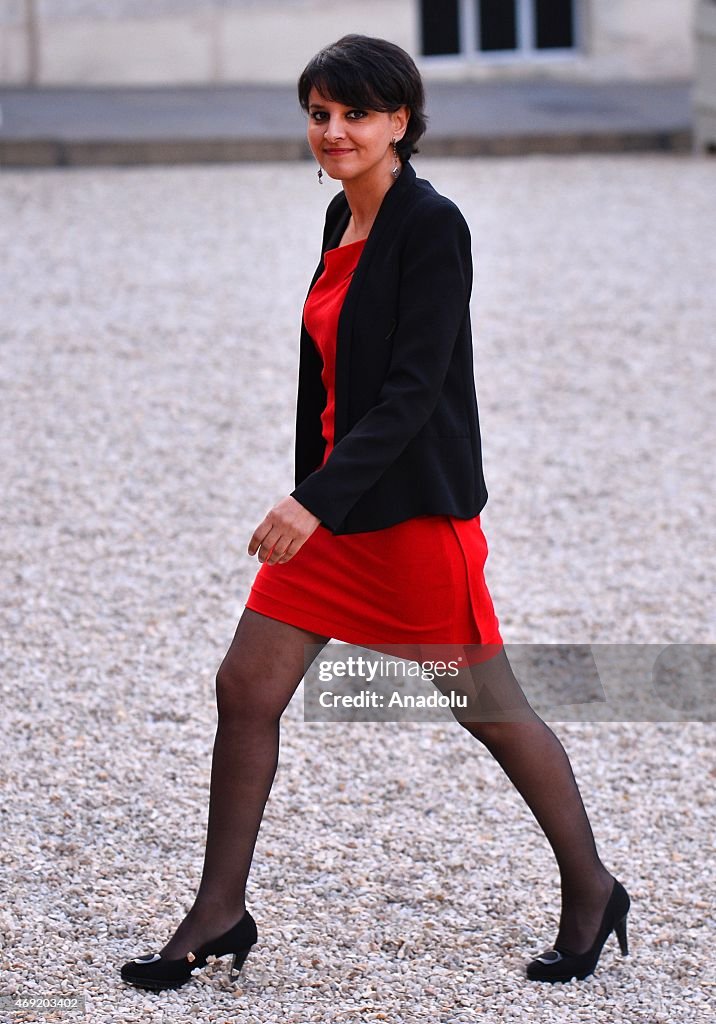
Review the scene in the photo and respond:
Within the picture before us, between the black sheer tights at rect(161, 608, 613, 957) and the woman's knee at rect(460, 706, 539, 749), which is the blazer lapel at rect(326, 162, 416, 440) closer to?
the black sheer tights at rect(161, 608, 613, 957)

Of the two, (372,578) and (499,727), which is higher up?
(372,578)

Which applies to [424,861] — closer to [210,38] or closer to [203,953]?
[203,953]

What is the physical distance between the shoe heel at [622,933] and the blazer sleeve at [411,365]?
90cm

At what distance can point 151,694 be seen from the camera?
355 cm

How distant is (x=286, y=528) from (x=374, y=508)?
6.0 inches

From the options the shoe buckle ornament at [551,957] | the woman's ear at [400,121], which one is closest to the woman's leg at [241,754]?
the shoe buckle ornament at [551,957]

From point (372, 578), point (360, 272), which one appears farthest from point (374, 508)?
point (360, 272)

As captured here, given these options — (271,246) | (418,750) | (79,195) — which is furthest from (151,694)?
(79,195)

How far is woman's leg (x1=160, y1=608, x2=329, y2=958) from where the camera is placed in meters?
2.27

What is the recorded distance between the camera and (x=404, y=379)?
2.14 metres

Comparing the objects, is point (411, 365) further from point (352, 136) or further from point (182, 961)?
point (182, 961)

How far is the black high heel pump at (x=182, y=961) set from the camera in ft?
7.77

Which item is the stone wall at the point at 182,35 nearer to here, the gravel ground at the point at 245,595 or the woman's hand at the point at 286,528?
the gravel ground at the point at 245,595

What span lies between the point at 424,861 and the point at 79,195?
724 cm
